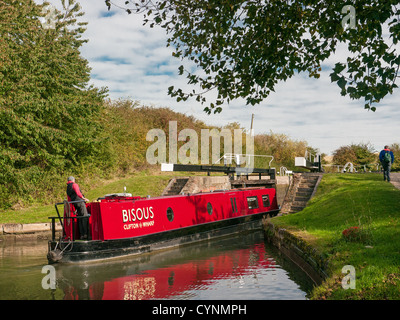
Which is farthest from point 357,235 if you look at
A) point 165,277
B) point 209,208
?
point 209,208

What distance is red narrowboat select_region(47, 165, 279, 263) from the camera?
9703 mm

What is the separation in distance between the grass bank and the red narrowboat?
2.20m

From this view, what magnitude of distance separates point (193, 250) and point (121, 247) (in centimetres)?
233

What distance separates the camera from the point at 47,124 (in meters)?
19.4

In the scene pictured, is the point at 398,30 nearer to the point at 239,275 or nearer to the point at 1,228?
the point at 239,275

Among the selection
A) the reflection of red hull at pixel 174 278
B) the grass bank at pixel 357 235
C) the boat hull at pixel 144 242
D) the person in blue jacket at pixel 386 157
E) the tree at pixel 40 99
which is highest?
the tree at pixel 40 99

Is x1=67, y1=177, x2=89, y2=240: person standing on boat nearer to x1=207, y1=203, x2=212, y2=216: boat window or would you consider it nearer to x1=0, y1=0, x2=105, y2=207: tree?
x1=207, y1=203, x2=212, y2=216: boat window

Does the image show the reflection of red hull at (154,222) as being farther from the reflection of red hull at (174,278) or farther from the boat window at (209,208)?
the reflection of red hull at (174,278)

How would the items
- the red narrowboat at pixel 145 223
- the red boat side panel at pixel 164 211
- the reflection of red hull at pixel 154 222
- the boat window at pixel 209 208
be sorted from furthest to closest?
the boat window at pixel 209 208 < the red boat side panel at pixel 164 211 < the reflection of red hull at pixel 154 222 < the red narrowboat at pixel 145 223

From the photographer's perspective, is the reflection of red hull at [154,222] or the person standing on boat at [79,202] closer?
the person standing on boat at [79,202]

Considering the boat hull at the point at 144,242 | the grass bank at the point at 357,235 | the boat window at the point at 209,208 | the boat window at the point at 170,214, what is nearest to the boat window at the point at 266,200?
the boat hull at the point at 144,242

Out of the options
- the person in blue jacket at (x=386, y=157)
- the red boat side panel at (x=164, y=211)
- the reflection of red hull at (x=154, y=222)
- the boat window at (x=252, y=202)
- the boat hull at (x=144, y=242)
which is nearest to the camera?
the boat hull at (x=144, y=242)

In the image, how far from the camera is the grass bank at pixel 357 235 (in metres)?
5.32

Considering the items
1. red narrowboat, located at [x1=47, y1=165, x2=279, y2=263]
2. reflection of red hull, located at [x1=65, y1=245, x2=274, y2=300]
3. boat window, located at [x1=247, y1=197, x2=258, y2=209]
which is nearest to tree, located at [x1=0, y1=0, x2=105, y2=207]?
red narrowboat, located at [x1=47, y1=165, x2=279, y2=263]
